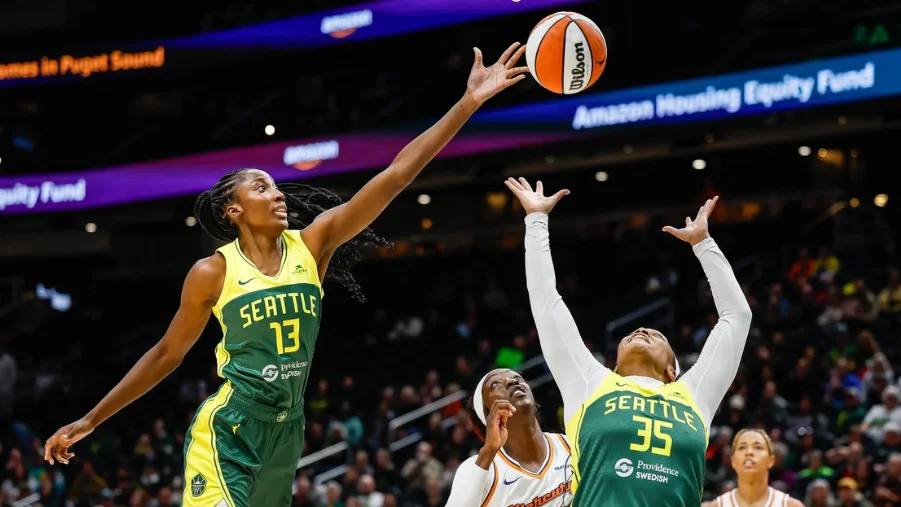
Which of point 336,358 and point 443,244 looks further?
point 443,244

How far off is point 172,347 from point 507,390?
157cm

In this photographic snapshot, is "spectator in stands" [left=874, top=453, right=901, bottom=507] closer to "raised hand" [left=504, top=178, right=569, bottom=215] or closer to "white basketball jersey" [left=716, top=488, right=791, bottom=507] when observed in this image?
"white basketball jersey" [left=716, top=488, right=791, bottom=507]

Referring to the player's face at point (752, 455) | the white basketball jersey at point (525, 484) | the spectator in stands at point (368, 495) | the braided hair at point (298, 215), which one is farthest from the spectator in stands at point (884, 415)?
the braided hair at point (298, 215)

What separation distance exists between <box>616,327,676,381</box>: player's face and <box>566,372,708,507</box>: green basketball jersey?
129 millimetres

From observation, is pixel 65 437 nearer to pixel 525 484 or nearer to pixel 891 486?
pixel 525 484

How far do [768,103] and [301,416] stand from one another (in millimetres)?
12139

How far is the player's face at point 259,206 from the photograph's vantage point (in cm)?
480

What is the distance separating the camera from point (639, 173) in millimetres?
21578

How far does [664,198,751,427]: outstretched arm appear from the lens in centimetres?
465

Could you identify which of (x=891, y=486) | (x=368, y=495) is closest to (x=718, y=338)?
(x=891, y=486)

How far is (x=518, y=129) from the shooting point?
17.9 meters

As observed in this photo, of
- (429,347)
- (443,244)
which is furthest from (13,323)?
(429,347)

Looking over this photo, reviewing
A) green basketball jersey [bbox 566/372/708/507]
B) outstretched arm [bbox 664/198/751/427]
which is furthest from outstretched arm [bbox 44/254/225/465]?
outstretched arm [bbox 664/198/751/427]

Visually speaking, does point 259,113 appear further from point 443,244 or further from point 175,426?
point 175,426
